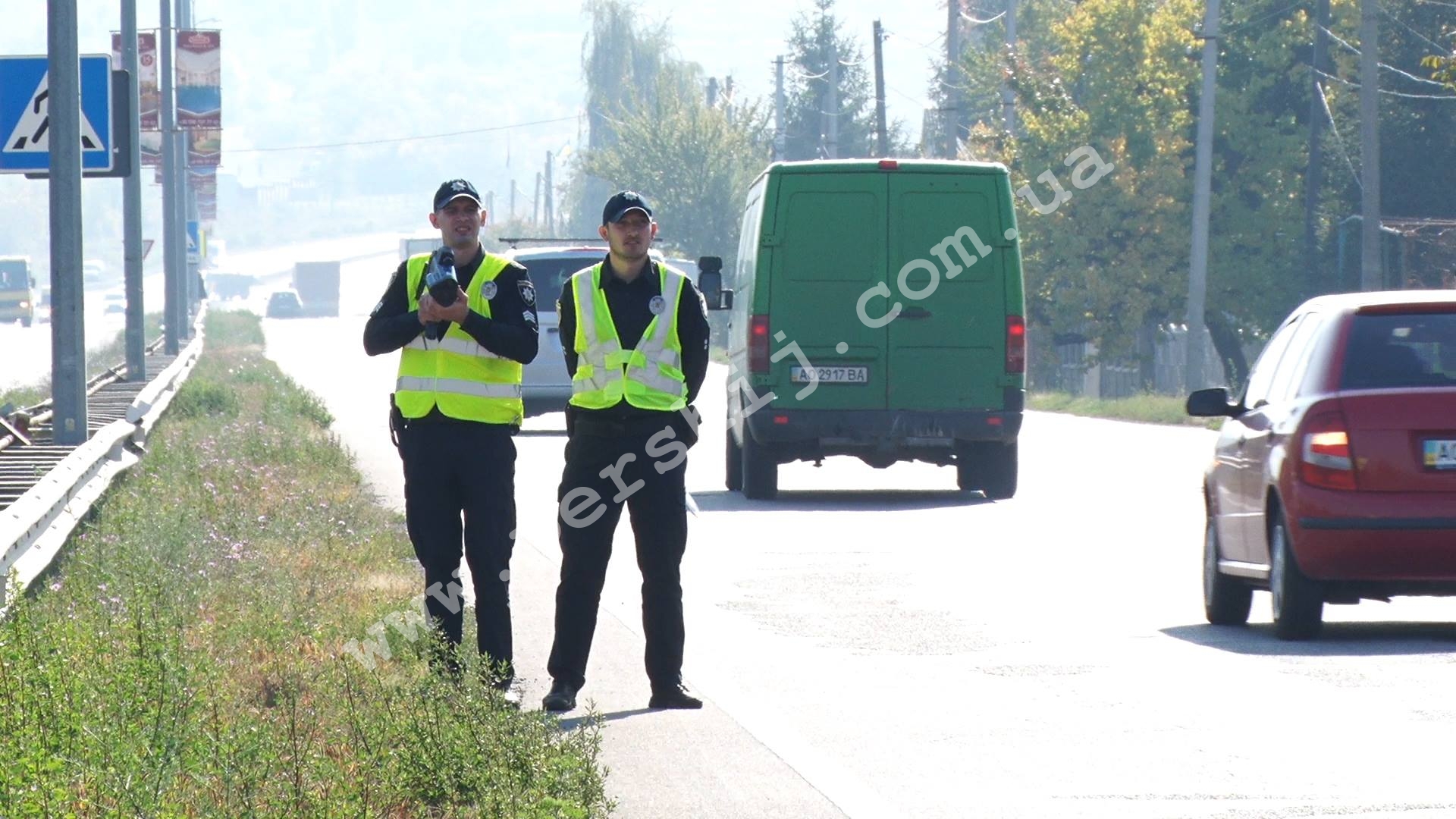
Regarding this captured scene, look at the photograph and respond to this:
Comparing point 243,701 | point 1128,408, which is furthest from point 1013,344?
point 1128,408

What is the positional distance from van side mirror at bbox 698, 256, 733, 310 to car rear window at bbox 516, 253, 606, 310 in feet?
24.2

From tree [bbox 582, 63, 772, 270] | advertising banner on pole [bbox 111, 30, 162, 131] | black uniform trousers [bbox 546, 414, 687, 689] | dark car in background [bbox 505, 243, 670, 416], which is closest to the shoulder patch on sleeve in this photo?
black uniform trousers [bbox 546, 414, 687, 689]

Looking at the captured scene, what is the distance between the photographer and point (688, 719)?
8.69 m

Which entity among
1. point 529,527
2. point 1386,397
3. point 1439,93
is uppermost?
point 1439,93

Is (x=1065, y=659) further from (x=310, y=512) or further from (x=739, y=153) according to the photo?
(x=739, y=153)

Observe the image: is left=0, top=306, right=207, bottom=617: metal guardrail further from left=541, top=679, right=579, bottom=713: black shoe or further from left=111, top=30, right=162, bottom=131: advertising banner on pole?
left=111, top=30, right=162, bottom=131: advertising banner on pole

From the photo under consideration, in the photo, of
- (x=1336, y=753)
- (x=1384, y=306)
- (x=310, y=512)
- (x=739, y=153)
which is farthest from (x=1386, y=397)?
(x=739, y=153)

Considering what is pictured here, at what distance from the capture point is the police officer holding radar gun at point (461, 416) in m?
8.59

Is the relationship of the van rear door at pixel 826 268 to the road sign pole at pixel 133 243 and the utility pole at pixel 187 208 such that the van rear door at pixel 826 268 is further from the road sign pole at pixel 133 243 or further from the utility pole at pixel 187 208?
the utility pole at pixel 187 208

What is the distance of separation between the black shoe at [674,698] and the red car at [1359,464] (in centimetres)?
283

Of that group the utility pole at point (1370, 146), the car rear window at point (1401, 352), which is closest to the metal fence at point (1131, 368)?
the utility pole at point (1370, 146)

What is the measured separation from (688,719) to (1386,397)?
11.1 ft

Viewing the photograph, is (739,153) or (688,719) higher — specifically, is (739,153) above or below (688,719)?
above

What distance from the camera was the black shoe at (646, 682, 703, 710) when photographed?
891 cm
